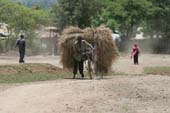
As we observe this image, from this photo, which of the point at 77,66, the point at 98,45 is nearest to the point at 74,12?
the point at 77,66

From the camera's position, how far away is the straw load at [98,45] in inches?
944

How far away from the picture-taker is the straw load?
24.0 metres

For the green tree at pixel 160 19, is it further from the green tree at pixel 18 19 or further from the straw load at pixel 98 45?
the straw load at pixel 98 45

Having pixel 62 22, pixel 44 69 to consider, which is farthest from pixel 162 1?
pixel 44 69

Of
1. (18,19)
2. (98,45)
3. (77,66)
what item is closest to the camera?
(98,45)

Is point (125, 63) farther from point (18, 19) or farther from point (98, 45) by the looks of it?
point (18, 19)

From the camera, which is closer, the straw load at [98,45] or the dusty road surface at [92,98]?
the dusty road surface at [92,98]

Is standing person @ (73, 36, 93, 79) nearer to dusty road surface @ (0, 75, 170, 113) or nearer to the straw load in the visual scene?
the straw load

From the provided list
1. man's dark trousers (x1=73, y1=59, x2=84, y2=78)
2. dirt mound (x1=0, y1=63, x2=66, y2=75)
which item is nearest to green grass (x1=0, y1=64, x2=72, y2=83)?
dirt mound (x1=0, y1=63, x2=66, y2=75)

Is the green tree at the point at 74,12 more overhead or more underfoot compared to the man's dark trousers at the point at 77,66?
more overhead

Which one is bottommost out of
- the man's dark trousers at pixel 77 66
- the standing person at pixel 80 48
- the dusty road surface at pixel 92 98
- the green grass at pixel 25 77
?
the green grass at pixel 25 77

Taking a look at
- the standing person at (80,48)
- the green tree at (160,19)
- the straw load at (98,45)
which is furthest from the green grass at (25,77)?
the green tree at (160,19)

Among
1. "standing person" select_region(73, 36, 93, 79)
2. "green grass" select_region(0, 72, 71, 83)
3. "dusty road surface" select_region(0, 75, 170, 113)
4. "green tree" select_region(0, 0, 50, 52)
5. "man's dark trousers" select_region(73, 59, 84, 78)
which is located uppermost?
"green tree" select_region(0, 0, 50, 52)

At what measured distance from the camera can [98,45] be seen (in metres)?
24.0
